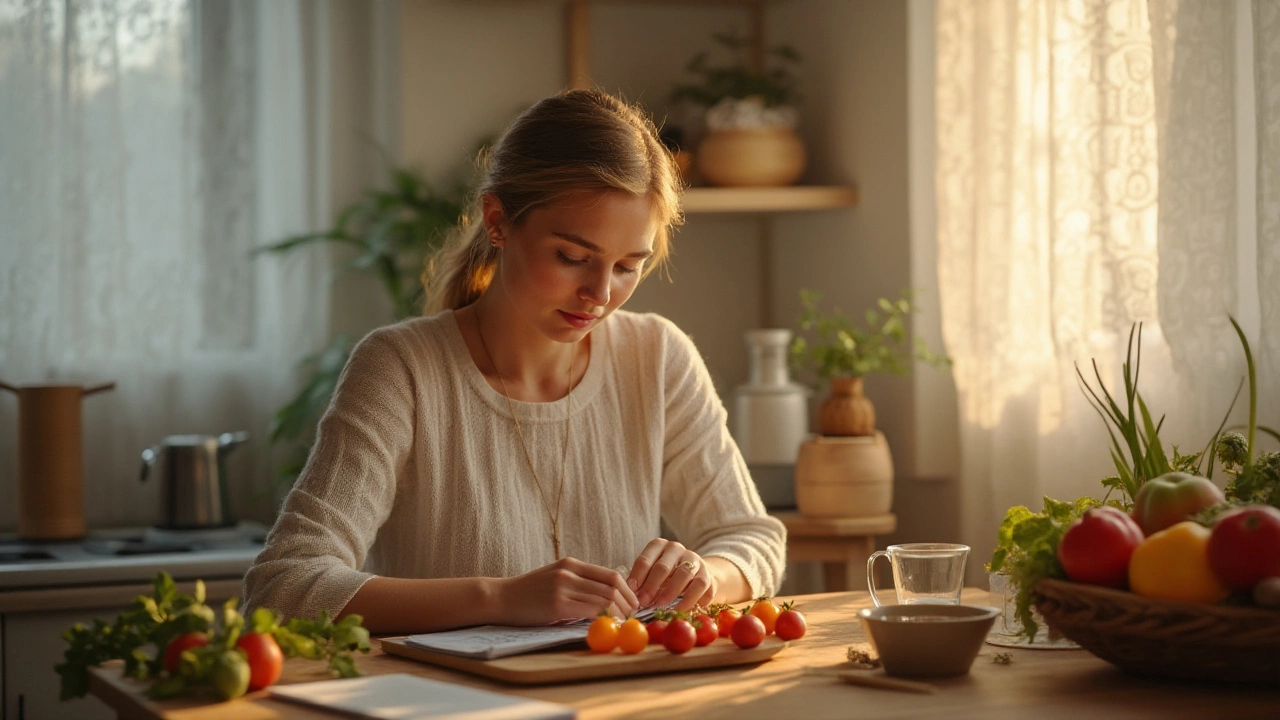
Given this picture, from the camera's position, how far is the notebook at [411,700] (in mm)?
1129

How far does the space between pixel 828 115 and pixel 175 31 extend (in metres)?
1.55

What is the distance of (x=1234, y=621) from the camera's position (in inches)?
46.5

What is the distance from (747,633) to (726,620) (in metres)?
0.05

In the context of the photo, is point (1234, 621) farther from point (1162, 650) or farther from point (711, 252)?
point (711, 252)

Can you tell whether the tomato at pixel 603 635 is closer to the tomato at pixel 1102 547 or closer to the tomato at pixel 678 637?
the tomato at pixel 678 637

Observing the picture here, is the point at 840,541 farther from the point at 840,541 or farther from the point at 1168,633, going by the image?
the point at 1168,633

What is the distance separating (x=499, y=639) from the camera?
143cm

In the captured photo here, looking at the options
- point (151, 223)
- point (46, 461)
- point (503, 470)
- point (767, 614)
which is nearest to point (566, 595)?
point (767, 614)

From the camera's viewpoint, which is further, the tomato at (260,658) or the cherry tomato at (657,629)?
the cherry tomato at (657,629)

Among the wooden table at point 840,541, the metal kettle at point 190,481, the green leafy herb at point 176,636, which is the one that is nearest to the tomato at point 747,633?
the green leafy herb at point 176,636

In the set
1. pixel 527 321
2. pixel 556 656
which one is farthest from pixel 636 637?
pixel 527 321

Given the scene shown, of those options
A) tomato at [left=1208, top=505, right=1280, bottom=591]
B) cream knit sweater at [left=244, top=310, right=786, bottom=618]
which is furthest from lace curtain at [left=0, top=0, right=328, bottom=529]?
tomato at [left=1208, top=505, right=1280, bottom=591]

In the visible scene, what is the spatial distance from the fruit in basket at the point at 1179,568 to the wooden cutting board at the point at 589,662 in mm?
374

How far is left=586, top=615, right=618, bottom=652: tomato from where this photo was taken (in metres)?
1.37
